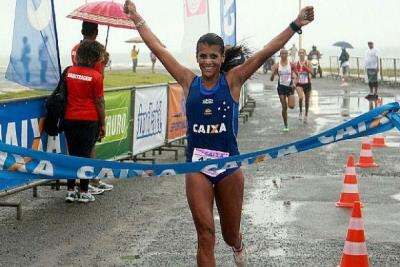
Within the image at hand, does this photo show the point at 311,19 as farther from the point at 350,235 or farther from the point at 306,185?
the point at 306,185

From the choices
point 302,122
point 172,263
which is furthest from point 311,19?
point 302,122

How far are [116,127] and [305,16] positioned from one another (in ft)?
20.4

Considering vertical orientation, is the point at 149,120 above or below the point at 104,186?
above

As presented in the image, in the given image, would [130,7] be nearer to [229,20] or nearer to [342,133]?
[342,133]

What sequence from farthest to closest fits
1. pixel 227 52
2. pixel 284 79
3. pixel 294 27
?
pixel 284 79 < pixel 227 52 < pixel 294 27

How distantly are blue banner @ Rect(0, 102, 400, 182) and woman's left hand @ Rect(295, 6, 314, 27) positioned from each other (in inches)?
31.4

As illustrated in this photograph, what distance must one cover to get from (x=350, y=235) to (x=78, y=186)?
14.2 ft

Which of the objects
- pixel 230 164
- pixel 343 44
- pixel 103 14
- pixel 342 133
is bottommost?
pixel 343 44

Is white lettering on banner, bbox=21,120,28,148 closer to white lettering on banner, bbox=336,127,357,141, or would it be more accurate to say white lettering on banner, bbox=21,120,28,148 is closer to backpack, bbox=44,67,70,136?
backpack, bbox=44,67,70,136

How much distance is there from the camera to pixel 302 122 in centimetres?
1959

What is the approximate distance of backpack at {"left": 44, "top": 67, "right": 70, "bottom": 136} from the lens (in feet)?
28.9

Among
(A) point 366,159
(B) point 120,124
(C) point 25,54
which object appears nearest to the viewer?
(C) point 25,54

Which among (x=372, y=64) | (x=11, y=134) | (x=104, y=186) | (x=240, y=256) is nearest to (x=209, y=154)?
(x=240, y=256)

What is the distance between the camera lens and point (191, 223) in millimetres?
8109
